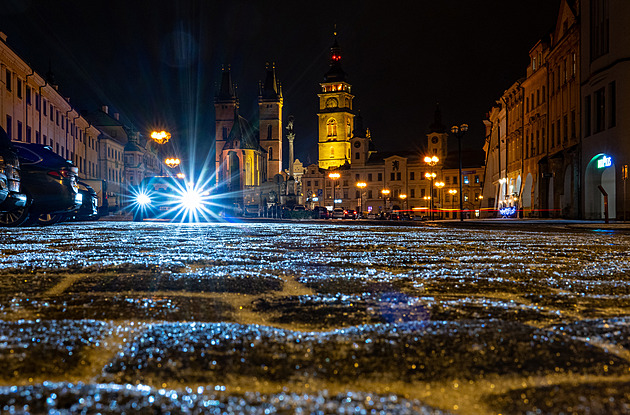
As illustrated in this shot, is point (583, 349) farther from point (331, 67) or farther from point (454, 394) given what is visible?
point (331, 67)

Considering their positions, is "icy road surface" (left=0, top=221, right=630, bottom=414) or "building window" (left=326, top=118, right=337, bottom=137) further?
"building window" (left=326, top=118, right=337, bottom=137)

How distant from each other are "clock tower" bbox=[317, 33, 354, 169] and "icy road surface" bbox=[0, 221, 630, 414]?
127 m

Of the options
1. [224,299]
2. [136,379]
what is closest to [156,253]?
[224,299]

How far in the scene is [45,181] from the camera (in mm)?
13977

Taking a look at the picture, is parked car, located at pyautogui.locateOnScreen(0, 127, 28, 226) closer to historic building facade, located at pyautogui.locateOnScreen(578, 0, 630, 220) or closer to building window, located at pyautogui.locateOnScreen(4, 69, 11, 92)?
building window, located at pyautogui.locateOnScreen(4, 69, 11, 92)

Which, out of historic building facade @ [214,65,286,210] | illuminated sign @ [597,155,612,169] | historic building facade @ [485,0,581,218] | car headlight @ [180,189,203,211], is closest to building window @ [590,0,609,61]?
historic building facade @ [485,0,581,218]

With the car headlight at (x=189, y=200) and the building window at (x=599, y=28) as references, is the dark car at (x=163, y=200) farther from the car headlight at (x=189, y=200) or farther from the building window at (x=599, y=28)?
the building window at (x=599, y=28)

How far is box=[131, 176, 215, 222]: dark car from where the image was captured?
29.0 m

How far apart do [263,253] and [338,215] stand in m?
56.3

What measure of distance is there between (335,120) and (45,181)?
403 ft

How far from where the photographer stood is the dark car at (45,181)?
13.8 meters

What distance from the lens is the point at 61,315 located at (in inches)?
102

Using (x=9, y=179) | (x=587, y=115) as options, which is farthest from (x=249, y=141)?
(x=9, y=179)

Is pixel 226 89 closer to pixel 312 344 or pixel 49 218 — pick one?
pixel 49 218
